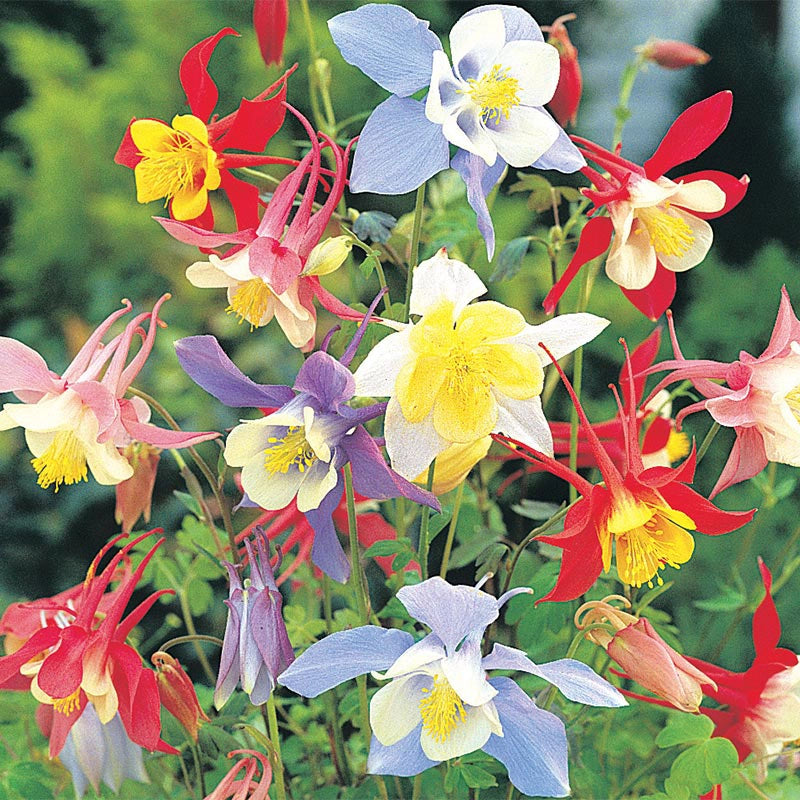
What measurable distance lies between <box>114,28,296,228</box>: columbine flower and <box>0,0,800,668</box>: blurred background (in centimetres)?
103

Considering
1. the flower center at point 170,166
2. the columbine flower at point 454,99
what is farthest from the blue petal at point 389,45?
the flower center at point 170,166

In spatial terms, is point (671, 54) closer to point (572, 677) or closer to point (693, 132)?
point (693, 132)

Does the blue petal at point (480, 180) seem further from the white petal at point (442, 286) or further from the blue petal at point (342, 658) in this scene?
the blue petal at point (342, 658)

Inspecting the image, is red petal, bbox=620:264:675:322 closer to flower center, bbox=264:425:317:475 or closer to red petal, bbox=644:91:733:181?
red petal, bbox=644:91:733:181

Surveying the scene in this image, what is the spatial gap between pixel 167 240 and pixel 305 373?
4.70 ft

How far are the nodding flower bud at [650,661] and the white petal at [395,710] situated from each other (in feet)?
0.32

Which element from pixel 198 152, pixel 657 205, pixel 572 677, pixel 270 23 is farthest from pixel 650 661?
pixel 270 23

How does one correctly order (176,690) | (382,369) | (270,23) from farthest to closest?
(270,23) < (176,690) < (382,369)

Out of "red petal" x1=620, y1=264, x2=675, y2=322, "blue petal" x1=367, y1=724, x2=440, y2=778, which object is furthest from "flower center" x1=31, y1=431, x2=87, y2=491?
"red petal" x1=620, y1=264, x2=675, y2=322

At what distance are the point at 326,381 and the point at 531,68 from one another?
7.5 inches

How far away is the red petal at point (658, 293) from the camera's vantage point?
641 millimetres

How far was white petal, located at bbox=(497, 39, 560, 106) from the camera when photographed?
1.79 ft

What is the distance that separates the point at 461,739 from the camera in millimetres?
547

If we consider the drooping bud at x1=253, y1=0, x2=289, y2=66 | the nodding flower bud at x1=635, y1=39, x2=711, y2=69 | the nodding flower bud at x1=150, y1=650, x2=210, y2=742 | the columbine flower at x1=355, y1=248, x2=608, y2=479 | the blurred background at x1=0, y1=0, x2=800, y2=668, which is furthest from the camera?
the blurred background at x1=0, y1=0, x2=800, y2=668
